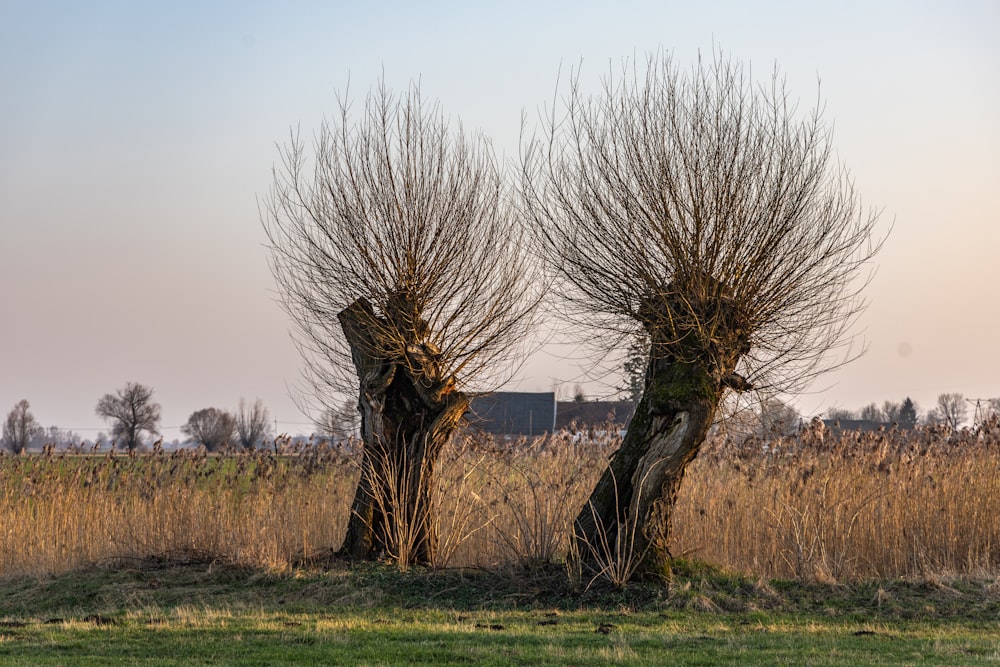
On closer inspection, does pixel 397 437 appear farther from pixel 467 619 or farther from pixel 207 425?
pixel 207 425

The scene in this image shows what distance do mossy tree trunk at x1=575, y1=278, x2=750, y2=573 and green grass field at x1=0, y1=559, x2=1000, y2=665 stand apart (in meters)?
0.56

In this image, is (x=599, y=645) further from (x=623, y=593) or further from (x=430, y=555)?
(x=430, y=555)

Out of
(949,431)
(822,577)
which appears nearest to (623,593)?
(822,577)

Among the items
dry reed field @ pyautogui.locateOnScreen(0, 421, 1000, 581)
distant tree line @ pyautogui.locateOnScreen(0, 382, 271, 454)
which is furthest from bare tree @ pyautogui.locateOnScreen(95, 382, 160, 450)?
dry reed field @ pyautogui.locateOnScreen(0, 421, 1000, 581)

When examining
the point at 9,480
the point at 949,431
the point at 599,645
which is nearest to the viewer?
the point at 599,645

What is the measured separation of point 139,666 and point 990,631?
24.1ft

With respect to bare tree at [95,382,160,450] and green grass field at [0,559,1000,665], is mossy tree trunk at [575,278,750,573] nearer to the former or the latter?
green grass field at [0,559,1000,665]

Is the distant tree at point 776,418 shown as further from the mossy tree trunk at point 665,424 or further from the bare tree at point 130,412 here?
the bare tree at point 130,412

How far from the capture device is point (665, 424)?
1077cm

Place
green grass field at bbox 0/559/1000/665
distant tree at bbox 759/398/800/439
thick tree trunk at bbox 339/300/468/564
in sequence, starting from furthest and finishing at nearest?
1. thick tree trunk at bbox 339/300/468/564
2. distant tree at bbox 759/398/800/439
3. green grass field at bbox 0/559/1000/665

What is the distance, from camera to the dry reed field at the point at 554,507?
1183 centimetres

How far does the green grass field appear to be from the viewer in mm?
7613

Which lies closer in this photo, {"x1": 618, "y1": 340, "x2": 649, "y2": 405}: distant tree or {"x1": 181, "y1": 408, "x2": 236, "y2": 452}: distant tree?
{"x1": 618, "y1": 340, "x2": 649, "y2": 405}: distant tree

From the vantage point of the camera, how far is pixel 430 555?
12.2 metres
